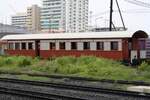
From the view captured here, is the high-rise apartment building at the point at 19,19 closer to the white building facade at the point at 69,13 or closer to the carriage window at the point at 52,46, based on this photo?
the white building facade at the point at 69,13

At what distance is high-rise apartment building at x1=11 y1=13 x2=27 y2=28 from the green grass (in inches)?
5564

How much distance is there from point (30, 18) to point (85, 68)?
471 ft

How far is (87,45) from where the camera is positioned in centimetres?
3388

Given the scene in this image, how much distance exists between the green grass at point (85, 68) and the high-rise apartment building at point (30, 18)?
121960mm

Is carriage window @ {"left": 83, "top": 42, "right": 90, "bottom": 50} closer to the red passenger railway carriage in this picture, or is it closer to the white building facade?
the red passenger railway carriage

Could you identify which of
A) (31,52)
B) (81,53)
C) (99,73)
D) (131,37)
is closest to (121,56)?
(131,37)

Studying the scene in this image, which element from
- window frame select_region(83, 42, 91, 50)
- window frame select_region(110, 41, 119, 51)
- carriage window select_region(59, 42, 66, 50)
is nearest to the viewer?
window frame select_region(110, 41, 119, 51)

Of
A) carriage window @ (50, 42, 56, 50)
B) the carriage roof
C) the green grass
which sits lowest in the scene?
the green grass

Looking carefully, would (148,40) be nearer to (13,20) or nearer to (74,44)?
(74,44)

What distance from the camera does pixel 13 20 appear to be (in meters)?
181

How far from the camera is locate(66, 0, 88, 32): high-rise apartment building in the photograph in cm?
13550

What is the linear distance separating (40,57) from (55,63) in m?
9.75

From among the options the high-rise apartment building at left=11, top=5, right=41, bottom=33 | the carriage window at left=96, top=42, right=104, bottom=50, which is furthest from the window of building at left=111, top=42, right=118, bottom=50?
the high-rise apartment building at left=11, top=5, right=41, bottom=33

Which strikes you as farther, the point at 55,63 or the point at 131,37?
the point at 131,37
